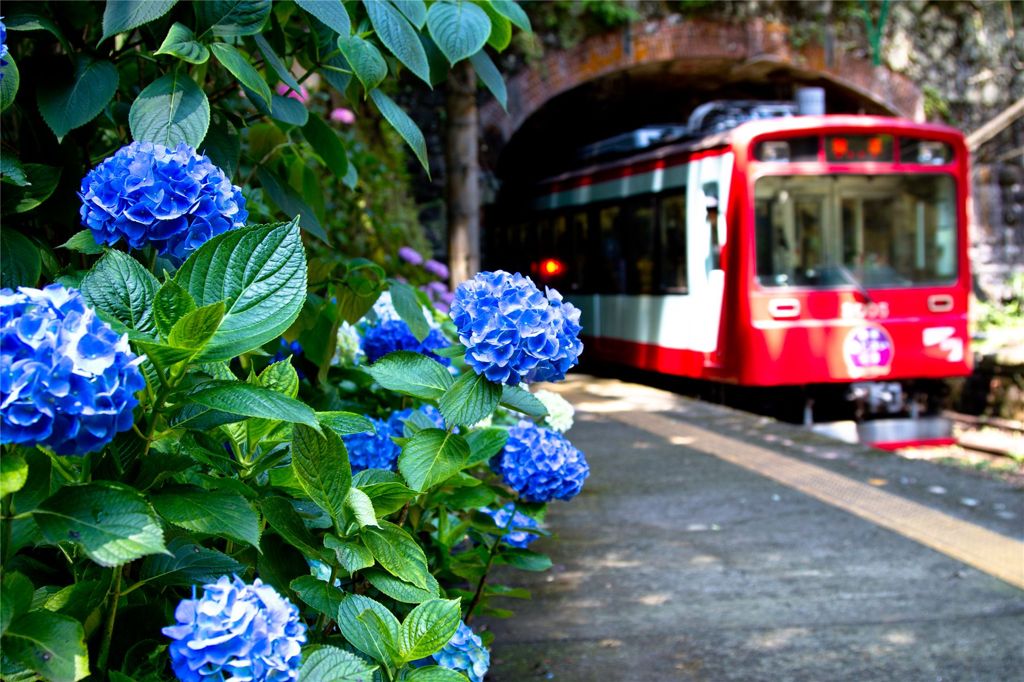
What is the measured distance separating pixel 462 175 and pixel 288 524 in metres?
8.72

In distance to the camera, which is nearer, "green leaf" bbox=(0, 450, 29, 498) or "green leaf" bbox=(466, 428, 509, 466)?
"green leaf" bbox=(0, 450, 29, 498)

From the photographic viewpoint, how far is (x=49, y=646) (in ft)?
2.84

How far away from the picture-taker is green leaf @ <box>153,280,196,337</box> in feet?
3.38

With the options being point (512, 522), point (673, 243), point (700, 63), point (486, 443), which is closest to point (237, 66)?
point (486, 443)

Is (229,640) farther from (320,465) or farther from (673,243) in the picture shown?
(673,243)

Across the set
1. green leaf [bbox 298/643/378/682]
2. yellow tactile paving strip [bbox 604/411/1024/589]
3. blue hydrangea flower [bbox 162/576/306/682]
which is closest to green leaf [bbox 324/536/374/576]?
green leaf [bbox 298/643/378/682]

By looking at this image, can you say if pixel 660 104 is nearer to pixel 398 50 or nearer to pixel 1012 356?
pixel 1012 356

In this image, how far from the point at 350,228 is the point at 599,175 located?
4.63 meters

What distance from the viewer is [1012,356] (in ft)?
32.9

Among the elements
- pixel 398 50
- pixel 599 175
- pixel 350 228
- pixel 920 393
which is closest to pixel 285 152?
pixel 398 50

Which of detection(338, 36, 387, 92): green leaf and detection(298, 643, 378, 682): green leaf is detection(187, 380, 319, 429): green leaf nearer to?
detection(298, 643, 378, 682): green leaf

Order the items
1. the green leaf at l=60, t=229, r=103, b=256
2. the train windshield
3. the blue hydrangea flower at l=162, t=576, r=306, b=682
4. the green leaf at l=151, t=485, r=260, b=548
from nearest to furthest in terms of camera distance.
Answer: the blue hydrangea flower at l=162, t=576, r=306, b=682 < the green leaf at l=151, t=485, r=260, b=548 < the green leaf at l=60, t=229, r=103, b=256 < the train windshield

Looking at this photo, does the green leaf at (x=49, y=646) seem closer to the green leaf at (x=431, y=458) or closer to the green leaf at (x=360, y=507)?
the green leaf at (x=360, y=507)

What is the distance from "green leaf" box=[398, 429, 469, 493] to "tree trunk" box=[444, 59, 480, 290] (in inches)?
313
